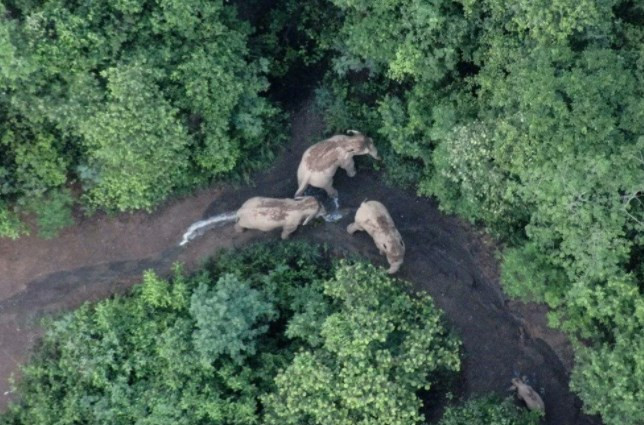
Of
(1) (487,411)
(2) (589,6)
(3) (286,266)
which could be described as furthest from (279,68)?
(1) (487,411)

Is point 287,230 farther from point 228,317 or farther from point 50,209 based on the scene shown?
point 50,209

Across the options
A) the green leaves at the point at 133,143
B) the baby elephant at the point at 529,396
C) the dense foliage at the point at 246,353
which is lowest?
the baby elephant at the point at 529,396

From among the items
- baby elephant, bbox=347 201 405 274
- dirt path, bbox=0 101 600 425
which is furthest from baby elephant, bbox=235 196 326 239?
baby elephant, bbox=347 201 405 274

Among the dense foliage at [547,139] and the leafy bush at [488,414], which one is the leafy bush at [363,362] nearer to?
the leafy bush at [488,414]

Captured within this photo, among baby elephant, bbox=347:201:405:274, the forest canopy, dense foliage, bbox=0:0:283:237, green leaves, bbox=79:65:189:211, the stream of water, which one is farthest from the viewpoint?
the stream of water

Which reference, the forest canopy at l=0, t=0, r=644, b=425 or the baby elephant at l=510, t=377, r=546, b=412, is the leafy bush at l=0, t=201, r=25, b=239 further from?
the baby elephant at l=510, t=377, r=546, b=412

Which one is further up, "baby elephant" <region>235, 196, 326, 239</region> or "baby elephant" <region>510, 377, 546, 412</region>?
"baby elephant" <region>235, 196, 326, 239</region>

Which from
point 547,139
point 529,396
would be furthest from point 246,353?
point 547,139

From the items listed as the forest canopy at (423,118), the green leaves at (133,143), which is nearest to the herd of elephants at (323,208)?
the forest canopy at (423,118)
